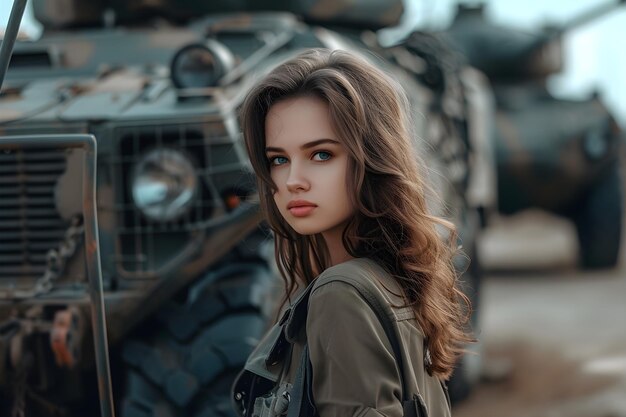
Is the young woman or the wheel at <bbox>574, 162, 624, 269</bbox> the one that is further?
the wheel at <bbox>574, 162, 624, 269</bbox>

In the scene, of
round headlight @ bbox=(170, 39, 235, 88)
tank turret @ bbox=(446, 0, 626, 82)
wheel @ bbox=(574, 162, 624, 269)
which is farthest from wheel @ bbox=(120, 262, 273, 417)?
tank turret @ bbox=(446, 0, 626, 82)

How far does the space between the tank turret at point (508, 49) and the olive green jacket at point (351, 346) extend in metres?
9.77

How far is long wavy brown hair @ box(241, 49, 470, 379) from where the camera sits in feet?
7.01

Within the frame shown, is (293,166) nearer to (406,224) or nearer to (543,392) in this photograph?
(406,224)

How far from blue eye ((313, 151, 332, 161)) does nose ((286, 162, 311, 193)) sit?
0.04m

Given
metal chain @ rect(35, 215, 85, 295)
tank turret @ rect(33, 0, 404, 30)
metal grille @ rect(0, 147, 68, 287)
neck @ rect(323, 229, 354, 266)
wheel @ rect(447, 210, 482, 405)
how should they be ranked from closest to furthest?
neck @ rect(323, 229, 354, 266) < metal chain @ rect(35, 215, 85, 295) < metal grille @ rect(0, 147, 68, 287) < tank turret @ rect(33, 0, 404, 30) < wheel @ rect(447, 210, 482, 405)

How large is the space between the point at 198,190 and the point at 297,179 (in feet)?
6.46

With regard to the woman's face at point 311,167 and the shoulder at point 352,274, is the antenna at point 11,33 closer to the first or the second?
the woman's face at point 311,167

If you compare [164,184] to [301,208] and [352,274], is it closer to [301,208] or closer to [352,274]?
[301,208]

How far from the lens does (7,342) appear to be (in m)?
3.85

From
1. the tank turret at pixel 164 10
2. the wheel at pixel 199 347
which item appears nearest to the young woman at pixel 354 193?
the wheel at pixel 199 347

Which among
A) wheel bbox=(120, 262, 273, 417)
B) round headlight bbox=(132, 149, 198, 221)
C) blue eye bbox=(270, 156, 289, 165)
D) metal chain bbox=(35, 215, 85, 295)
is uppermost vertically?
blue eye bbox=(270, 156, 289, 165)

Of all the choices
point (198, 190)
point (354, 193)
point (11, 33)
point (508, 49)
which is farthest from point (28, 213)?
point (508, 49)

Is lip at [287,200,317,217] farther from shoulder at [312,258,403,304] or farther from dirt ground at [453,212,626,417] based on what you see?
dirt ground at [453,212,626,417]
